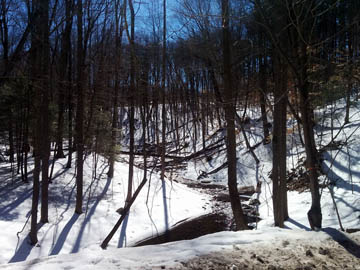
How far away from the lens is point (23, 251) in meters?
6.45

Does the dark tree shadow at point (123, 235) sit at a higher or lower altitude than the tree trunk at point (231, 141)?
lower

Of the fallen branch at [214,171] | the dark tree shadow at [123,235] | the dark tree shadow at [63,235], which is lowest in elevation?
the dark tree shadow at [123,235]

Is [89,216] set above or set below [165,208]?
above

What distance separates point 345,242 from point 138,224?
23.3 feet

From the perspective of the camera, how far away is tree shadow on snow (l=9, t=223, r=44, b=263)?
20.1ft

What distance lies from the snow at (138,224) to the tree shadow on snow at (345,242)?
0.04m

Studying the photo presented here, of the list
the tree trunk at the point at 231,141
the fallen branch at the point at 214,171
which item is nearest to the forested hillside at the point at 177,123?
the tree trunk at the point at 231,141

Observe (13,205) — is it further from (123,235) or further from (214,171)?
(214,171)

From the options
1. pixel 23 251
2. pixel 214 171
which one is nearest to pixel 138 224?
pixel 23 251

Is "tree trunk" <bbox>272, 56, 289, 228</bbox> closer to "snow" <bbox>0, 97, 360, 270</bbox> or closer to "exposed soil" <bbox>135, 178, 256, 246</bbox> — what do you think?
"snow" <bbox>0, 97, 360, 270</bbox>

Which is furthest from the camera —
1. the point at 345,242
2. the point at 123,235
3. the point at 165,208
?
the point at 165,208

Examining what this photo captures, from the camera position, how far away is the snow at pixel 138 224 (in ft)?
8.50

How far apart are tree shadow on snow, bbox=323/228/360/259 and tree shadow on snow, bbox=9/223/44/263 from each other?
6.09 metres

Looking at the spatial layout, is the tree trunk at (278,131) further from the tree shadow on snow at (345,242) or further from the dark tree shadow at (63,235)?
the dark tree shadow at (63,235)
